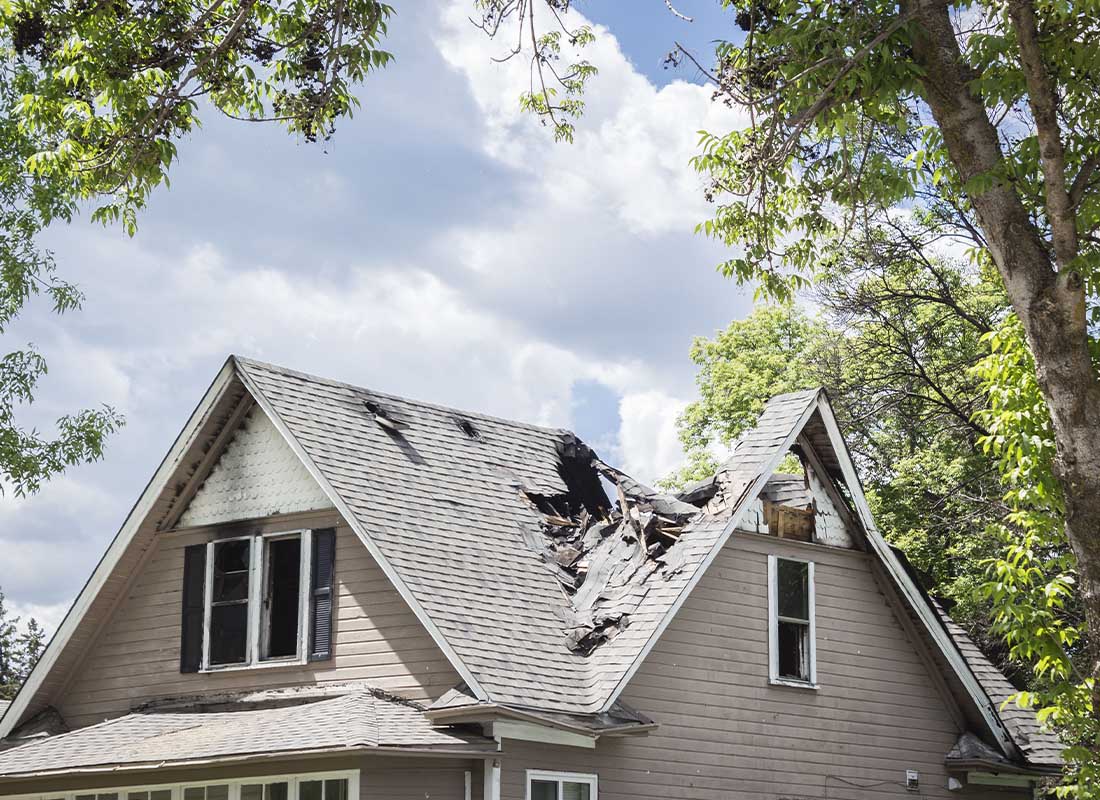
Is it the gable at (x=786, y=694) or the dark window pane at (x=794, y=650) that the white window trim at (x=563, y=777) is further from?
the dark window pane at (x=794, y=650)

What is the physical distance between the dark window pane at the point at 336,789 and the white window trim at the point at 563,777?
1867 mm

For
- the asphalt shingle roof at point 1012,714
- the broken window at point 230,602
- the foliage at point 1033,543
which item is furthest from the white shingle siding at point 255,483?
the asphalt shingle roof at point 1012,714

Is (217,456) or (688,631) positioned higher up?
(217,456)

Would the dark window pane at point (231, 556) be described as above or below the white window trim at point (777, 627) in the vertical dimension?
above

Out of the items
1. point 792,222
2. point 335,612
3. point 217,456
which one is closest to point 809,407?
point 792,222

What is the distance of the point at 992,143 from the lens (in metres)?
13.0

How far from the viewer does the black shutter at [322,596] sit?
16.5 meters

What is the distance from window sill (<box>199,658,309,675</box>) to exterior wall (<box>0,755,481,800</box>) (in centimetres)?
184

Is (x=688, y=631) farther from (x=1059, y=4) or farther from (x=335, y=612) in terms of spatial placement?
(x=1059, y=4)

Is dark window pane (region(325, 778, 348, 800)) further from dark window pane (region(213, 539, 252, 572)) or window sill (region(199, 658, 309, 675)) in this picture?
dark window pane (region(213, 539, 252, 572))

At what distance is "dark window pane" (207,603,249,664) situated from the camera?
17375 mm

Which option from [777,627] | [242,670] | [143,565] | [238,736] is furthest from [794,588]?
[143,565]

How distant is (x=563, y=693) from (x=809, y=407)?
5.18 metres

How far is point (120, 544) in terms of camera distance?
18.1 metres
